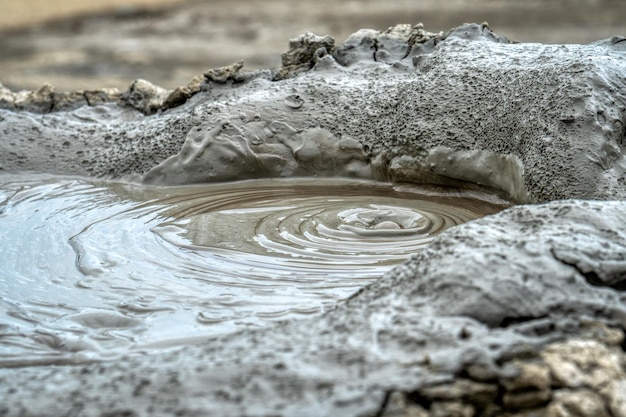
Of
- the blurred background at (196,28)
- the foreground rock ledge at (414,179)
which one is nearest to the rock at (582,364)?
the foreground rock ledge at (414,179)

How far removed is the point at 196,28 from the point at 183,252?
5.81 m

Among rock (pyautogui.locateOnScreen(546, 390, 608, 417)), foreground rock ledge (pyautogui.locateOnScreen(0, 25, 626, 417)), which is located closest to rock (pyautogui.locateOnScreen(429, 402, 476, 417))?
foreground rock ledge (pyautogui.locateOnScreen(0, 25, 626, 417))

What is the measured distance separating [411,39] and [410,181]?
0.68 m

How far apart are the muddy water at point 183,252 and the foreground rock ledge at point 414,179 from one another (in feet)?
0.45

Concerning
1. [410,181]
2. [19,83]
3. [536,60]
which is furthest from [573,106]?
[19,83]

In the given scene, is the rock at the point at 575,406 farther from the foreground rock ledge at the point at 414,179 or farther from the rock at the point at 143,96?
the rock at the point at 143,96

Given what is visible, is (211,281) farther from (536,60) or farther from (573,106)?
(536,60)

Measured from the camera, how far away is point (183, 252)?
2.31 metres

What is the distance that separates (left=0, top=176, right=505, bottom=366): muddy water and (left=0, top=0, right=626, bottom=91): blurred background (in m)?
3.37

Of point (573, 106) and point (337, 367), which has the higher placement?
point (573, 106)

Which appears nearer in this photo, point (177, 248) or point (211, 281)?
point (211, 281)

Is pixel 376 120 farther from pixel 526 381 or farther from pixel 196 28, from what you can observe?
pixel 196 28

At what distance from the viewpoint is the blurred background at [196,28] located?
6453 millimetres

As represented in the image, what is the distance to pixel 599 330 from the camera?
1.42 meters
